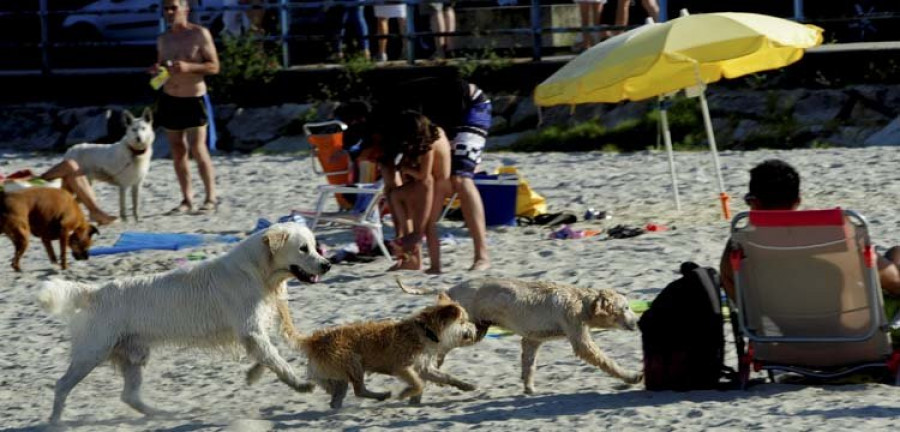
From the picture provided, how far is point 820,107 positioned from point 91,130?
317 inches

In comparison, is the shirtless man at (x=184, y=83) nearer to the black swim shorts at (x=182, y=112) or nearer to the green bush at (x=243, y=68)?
the black swim shorts at (x=182, y=112)

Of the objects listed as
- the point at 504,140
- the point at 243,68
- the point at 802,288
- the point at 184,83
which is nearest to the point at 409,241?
the point at 802,288

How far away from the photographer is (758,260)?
6.82 metres

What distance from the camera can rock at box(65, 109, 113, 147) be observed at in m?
19.2

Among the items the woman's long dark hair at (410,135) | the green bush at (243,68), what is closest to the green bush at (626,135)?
the green bush at (243,68)

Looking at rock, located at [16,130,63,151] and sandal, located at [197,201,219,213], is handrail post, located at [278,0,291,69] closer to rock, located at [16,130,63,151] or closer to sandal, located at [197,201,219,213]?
rock, located at [16,130,63,151]

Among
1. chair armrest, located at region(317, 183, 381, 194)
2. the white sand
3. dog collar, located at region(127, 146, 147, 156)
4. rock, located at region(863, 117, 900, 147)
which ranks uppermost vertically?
dog collar, located at region(127, 146, 147, 156)

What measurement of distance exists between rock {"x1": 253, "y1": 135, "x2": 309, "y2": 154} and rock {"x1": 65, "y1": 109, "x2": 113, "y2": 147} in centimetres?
194

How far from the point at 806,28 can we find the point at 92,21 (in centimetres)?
1126

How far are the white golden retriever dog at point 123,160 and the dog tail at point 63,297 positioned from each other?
6680 millimetres

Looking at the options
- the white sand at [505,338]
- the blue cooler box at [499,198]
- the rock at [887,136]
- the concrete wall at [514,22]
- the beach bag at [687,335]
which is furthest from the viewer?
the concrete wall at [514,22]

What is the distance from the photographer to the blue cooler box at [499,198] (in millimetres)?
12195

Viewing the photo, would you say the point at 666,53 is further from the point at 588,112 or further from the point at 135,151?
the point at 588,112

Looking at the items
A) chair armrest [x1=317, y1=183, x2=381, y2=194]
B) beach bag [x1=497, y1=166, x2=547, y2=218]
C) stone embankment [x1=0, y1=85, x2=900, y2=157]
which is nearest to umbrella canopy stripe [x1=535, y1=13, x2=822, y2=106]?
beach bag [x1=497, y1=166, x2=547, y2=218]
